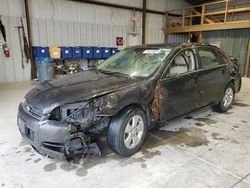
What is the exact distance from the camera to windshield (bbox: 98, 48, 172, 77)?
8.87 ft

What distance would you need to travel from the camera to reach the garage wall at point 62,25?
7.22 m

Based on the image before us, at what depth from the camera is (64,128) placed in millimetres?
1956

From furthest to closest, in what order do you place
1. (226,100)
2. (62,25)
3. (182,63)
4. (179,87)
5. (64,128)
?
(62,25) < (226,100) < (182,63) < (179,87) < (64,128)

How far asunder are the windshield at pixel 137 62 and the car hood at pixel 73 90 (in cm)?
26

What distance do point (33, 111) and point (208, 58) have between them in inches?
113

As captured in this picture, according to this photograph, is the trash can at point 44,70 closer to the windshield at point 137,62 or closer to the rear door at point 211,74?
the windshield at point 137,62

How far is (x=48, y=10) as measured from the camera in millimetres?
7746

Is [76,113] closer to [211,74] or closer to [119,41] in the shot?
[211,74]

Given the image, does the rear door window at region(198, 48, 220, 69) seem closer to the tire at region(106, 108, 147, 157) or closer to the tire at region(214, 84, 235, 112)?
the tire at region(214, 84, 235, 112)

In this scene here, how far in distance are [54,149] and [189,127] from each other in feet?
7.11

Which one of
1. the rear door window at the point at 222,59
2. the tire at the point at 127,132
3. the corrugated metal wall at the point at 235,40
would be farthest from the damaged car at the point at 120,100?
the corrugated metal wall at the point at 235,40

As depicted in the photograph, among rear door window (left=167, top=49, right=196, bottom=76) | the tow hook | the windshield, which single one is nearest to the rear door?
rear door window (left=167, top=49, right=196, bottom=76)

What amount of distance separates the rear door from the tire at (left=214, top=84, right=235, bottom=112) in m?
0.22

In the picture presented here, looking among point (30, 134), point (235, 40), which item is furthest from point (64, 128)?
point (235, 40)
